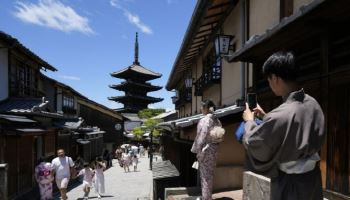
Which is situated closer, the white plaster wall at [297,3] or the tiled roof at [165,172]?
the white plaster wall at [297,3]

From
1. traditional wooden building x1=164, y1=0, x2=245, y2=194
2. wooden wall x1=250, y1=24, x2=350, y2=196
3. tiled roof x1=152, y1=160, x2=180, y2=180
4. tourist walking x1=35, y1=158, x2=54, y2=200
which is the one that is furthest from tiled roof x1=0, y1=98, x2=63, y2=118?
wooden wall x1=250, y1=24, x2=350, y2=196

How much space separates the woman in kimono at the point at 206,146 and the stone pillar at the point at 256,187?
158 centimetres

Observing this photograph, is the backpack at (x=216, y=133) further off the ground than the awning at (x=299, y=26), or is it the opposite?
the awning at (x=299, y=26)

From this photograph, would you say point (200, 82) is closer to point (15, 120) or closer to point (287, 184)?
point (15, 120)

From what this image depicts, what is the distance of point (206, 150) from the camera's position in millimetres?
6285

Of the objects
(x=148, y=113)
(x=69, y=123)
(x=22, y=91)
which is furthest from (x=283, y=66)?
(x=148, y=113)

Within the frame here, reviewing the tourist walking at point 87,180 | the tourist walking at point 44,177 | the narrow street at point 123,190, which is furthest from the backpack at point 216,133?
the tourist walking at point 87,180

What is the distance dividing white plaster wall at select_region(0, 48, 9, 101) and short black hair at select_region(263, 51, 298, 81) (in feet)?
52.2

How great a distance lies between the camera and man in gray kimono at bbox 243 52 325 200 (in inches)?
86.8

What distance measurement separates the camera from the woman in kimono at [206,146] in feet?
20.1

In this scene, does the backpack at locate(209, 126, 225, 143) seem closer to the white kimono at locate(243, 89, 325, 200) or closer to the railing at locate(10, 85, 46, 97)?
the white kimono at locate(243, 89, 325, 200)

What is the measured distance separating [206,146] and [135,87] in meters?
56.5

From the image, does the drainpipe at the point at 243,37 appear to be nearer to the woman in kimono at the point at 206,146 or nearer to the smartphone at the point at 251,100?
the woman in kimono at the point at 206,146

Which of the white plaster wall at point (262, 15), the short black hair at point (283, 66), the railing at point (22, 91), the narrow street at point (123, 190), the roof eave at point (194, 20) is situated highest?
the roof eave at point (194, 20)
